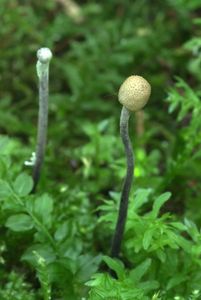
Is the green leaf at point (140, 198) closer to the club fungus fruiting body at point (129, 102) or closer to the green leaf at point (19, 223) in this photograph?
the club fungus fruiting body at point (129, 102)

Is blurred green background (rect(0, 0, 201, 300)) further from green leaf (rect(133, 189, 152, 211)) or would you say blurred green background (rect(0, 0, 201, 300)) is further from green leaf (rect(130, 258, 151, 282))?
green leaf (rect(130, 258, 151, 282))

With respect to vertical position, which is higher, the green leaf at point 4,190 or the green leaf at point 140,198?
the green leaf at point 4,190

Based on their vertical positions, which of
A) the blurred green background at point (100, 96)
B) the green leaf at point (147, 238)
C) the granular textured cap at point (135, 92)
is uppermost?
the granular textured cap at point (135, 92)

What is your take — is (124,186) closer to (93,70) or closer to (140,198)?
(140,198)

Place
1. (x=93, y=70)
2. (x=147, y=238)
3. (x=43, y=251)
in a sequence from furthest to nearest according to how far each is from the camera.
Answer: (x=93, y=70)
(x=43, y=251)
(x=147, y=238)

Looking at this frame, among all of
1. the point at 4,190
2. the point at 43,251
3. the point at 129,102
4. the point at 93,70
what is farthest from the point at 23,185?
the point at 93,70

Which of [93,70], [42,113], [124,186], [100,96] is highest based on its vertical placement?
[42,113]

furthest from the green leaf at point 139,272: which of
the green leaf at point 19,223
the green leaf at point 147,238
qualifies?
the green leaf at point 19,223
